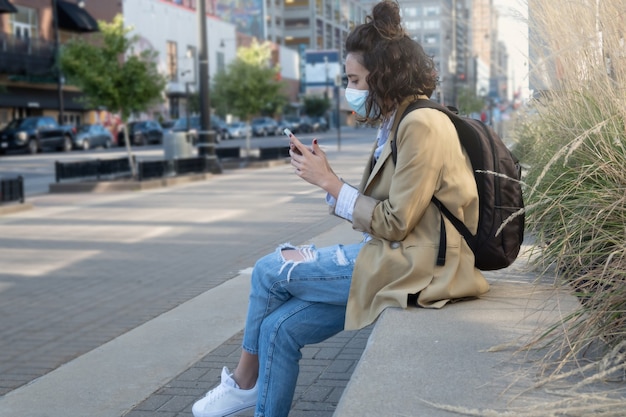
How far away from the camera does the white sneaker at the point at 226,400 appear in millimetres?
3459

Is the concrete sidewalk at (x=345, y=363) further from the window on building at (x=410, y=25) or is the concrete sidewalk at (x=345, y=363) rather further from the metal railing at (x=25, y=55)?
the metal railing at (x=25, y=55)

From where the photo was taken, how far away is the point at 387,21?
329 cm

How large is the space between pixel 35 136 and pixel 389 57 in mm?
38639

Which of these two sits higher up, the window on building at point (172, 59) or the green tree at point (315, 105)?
the window on building at point (172, 59)

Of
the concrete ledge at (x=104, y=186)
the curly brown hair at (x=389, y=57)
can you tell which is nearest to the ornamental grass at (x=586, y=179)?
the curly brown hair at (x=389, y=57)

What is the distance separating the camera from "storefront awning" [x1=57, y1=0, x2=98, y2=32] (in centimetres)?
5106

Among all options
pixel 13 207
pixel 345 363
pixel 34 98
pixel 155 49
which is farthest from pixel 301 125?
pixel 345 363

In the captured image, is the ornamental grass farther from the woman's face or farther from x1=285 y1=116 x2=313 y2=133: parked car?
x1=285 y1=116 x2=313 y2=133: parked car

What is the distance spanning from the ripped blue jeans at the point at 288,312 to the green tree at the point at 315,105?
8371cm

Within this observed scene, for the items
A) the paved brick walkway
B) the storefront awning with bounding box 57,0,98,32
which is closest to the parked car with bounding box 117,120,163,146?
the storefront awning with bounding box 57,0,98,32

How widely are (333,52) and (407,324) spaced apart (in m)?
67.8

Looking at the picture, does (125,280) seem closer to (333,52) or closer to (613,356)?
(613,356)

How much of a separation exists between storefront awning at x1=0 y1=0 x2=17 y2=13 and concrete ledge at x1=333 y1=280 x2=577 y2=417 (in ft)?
143

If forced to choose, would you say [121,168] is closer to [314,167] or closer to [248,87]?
[248,87]
